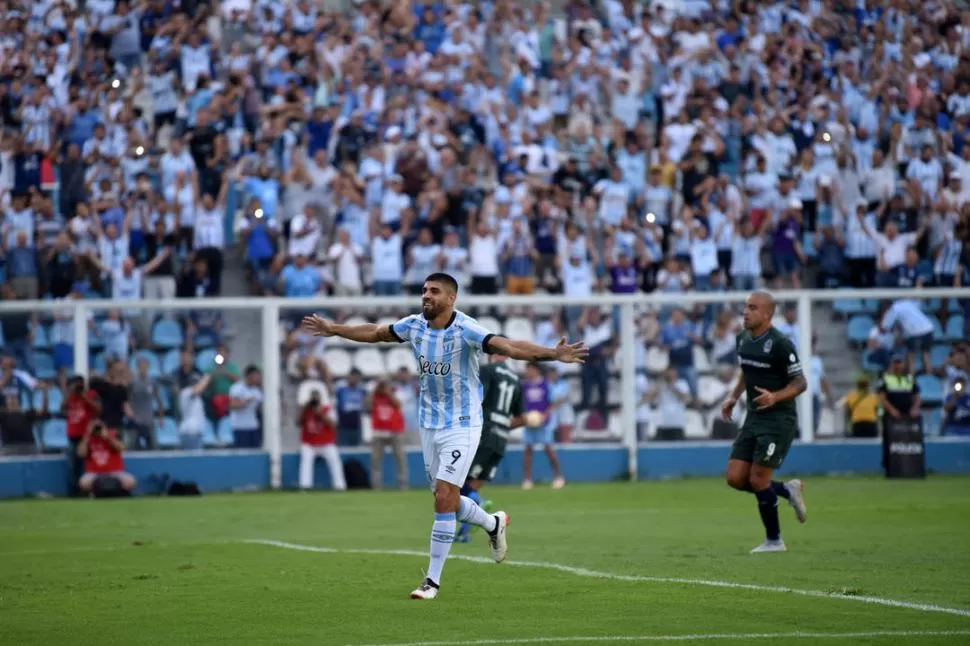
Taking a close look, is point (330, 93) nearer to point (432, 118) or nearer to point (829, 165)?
point (432, 118)

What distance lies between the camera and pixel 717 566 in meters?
13.6

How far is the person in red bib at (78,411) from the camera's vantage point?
2459 cm

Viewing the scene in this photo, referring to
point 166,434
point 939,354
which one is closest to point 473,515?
point 166,434

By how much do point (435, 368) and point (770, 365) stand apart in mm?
4330

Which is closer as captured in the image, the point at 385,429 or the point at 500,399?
the point at 500,399

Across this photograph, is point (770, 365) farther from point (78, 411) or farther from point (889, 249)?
point (889, 249)

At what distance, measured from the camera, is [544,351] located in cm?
1122

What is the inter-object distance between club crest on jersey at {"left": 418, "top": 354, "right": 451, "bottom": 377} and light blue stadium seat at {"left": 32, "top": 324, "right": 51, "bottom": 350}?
14758 mm

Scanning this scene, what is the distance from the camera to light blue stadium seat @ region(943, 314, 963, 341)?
27484mm

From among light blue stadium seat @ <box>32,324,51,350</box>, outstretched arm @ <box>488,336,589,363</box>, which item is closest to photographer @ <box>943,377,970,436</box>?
light blue stadium seat @ <box>32,324,51,350</box>

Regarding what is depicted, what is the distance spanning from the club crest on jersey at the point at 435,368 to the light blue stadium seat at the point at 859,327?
55.4ft

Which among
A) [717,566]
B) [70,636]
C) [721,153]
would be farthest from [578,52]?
[70,636]

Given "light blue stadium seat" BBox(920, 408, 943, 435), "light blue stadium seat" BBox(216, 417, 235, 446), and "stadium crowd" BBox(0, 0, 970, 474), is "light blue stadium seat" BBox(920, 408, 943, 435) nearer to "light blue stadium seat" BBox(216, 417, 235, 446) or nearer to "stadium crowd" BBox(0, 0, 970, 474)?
"stadium crowd" BBox(0, 0, 970, 474)

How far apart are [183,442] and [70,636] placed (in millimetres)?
15627
